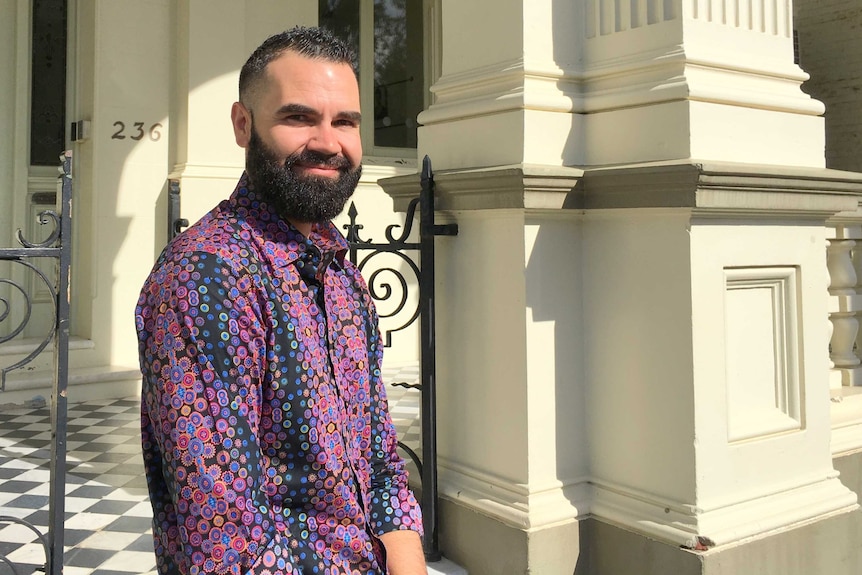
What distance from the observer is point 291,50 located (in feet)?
4.81

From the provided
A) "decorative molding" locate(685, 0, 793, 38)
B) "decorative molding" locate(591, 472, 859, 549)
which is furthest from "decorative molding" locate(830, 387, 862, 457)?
"decorative molding" locate(685, 0, 793, 38)

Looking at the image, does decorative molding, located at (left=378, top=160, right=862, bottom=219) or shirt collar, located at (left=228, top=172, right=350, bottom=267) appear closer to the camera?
shirt collar, located at (left=228, top=172, right=350, bottom=267)

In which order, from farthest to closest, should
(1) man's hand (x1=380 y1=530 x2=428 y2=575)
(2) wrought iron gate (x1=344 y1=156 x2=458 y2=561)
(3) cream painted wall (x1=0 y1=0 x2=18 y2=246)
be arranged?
(3) cream painted wall (x1=0 y1=0 x2=18 y2=246)
(2) wrought iron gate (x1=344 y1=156 x2=458 y2=561)
(1) man's hand (x1=380 y1=530 x2=428 y2=575)

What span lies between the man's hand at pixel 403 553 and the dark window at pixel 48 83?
7057mm

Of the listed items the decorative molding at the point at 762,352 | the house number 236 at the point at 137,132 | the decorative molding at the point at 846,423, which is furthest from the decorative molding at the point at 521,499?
the house number 236 at the point at 137,132

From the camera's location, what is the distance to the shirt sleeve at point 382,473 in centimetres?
162

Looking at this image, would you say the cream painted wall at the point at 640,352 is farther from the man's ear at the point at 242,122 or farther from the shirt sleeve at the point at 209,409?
the shirt sleeve at the point at 209,409

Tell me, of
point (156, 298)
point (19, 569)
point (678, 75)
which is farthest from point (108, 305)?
point (156, 298)

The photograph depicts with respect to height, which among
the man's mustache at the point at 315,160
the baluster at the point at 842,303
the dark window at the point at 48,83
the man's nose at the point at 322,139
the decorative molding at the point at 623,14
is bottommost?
the baluster at the point at 842,303

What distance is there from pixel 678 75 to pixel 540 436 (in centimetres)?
134

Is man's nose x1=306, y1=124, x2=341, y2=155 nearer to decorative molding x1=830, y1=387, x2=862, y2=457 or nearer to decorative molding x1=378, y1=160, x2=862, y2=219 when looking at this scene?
decorative molding x1=378, y1=160, x2=862, y2=219

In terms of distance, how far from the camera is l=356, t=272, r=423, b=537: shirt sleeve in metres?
1.62

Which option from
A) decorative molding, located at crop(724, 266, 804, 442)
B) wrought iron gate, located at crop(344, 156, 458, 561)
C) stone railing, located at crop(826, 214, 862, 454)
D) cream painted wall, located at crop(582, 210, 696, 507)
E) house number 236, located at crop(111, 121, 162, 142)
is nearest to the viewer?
cream painted wall, located at crop(582, 210, 696, 507)

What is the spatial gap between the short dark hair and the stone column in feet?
4.57
